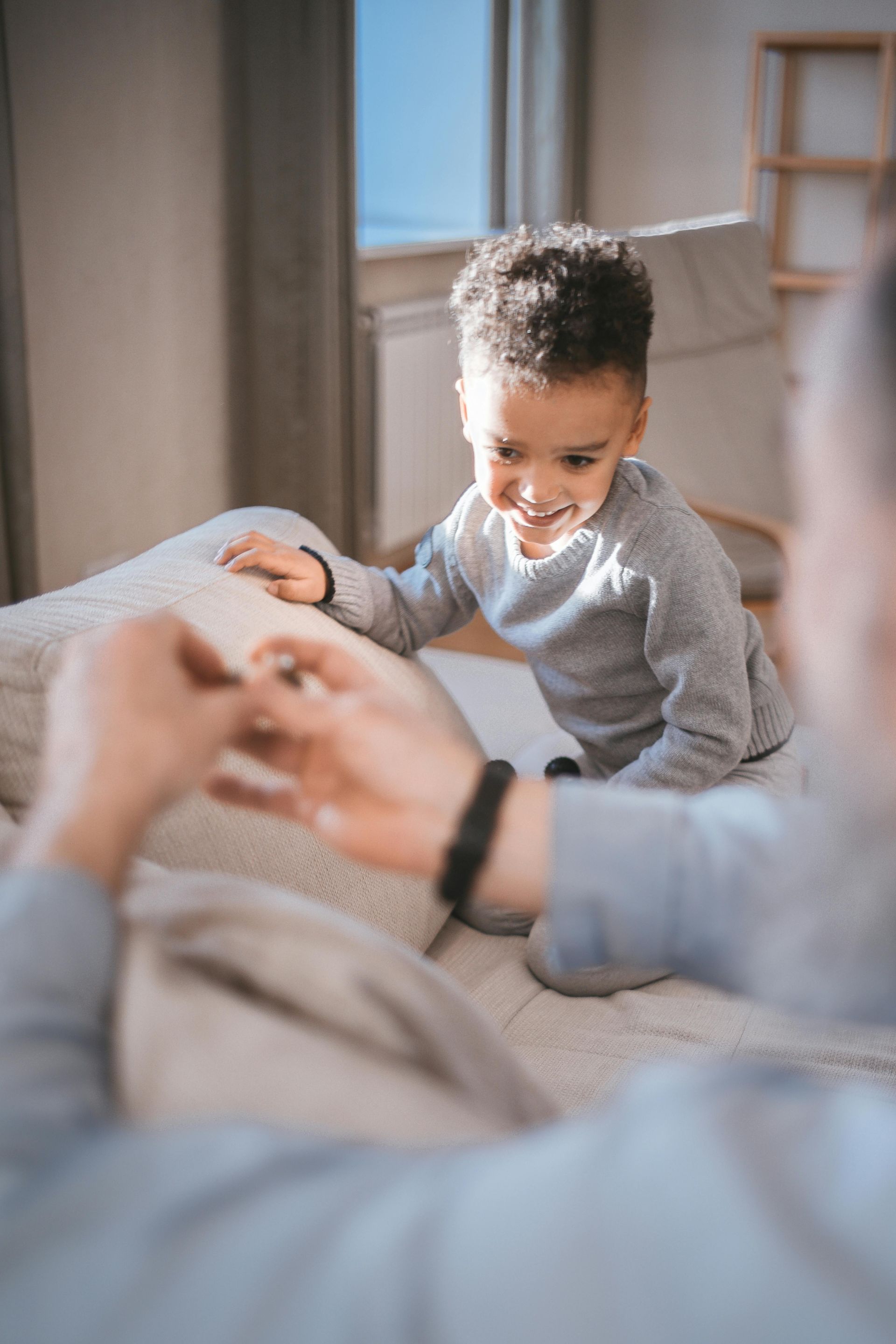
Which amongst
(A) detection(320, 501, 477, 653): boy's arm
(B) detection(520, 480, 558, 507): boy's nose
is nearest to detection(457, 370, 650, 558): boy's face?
(B) detection(520, 480, 558, 507): boy's nose

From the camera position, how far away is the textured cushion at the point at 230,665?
0.82m

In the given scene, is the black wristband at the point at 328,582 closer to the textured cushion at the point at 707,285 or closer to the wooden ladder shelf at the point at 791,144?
the textured cushion at the point at 707,285

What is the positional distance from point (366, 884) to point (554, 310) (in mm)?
592

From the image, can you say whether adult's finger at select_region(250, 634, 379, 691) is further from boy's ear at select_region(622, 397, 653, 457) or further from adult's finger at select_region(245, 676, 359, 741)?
boy's ear at select_region(622, 397, 653, 457)

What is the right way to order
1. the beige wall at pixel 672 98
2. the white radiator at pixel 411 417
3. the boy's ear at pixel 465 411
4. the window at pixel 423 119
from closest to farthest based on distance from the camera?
the boy's ear at pixel 465 411, the white radiator at pixel 411 417, the window at pixel 423 119, the beige wall at pixel 672 98

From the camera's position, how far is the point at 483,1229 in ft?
1.16

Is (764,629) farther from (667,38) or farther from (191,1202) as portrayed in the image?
(667,38)

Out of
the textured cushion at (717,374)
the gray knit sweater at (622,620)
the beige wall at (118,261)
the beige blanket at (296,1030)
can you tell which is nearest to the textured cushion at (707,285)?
the textured cushion at (717,374)

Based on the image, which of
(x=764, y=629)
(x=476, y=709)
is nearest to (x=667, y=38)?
(x=764, y=629)

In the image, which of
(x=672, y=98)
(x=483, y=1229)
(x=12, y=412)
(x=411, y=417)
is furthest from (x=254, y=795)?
(x=672, y=98)

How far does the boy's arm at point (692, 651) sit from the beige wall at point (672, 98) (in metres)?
3.49

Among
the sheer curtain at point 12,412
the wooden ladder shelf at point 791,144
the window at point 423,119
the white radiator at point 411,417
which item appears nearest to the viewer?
the sheer curtain at point 12,412

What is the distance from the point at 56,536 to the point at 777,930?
218 cm

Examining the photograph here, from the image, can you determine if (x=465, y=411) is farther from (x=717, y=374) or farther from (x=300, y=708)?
(x=717, y=374)
